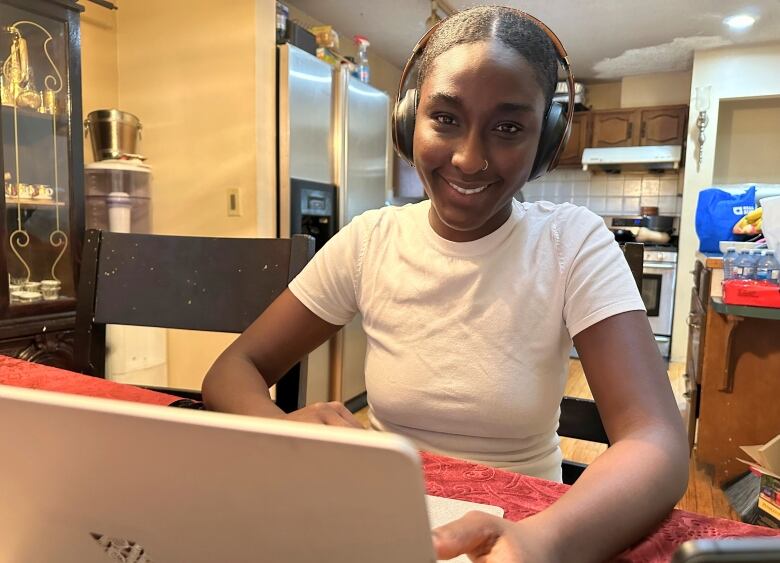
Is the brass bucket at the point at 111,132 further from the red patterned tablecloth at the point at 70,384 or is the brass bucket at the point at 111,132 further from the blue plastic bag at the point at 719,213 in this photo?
the blue plastic bag at the point at 719,213

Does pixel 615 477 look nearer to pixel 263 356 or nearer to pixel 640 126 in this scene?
pixel 263 356

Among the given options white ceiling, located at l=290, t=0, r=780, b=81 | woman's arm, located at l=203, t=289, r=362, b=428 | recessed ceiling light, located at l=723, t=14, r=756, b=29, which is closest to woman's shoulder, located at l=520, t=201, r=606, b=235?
woman's arm, located at l=203, t=289, r=362, b=428

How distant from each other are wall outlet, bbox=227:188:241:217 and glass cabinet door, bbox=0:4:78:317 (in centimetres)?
60

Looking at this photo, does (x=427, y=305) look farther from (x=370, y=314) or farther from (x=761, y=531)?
(x=761, y=531)

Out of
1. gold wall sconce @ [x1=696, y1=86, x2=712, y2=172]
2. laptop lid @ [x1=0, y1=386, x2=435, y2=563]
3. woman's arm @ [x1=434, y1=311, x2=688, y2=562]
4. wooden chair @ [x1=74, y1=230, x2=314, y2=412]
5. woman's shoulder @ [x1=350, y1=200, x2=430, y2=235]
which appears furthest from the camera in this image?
gold wall sconce @ [x1=696, y1=86, x2=712, y2=172]

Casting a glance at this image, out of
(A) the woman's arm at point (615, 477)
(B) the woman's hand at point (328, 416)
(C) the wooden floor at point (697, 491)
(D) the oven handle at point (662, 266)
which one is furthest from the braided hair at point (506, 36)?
(D) the oven handle at point (662, 266)

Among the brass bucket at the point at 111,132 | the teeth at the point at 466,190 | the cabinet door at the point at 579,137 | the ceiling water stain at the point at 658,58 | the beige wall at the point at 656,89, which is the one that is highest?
the ceiling water stain at the point at 658,58

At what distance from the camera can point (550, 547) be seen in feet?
1.29

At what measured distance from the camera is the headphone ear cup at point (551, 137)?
0.72m

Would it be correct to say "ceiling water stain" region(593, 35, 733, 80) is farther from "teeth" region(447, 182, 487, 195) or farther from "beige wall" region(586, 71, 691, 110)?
"teeth" region(447, 182, 487, 195)

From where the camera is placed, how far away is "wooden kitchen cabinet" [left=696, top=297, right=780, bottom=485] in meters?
2.01

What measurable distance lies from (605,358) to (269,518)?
0.47 metres

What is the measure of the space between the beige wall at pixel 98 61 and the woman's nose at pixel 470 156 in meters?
2.33

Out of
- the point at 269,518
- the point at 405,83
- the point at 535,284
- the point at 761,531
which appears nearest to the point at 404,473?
the point at 269,518
